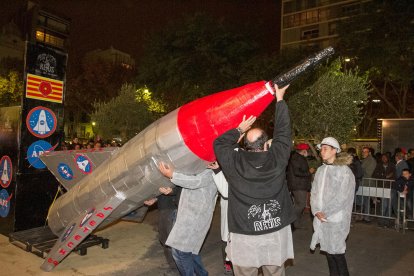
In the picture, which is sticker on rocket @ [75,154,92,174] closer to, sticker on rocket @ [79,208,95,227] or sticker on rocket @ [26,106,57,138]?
sticker on rocket @ [79,208,95,227]

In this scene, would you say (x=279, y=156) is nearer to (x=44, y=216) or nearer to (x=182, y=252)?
(x=182, y=252)

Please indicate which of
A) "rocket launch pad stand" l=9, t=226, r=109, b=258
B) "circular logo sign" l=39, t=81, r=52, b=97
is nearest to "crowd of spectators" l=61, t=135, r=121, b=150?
"circular logo sign" l=39, t=81, r=52, b=97

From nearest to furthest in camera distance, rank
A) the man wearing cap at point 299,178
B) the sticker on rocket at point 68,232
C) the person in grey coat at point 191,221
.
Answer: the person in grey coat at point 191,221, the sticker on rocket at point 68,232, the man wearing cap at point 299,178

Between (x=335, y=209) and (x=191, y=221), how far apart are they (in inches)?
71.2

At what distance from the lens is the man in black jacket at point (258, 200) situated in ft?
9.43

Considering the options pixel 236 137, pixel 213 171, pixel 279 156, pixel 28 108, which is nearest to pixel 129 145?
pixel 213 171

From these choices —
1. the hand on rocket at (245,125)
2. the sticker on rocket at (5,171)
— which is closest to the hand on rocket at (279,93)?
the hand on rocket at (245,125)

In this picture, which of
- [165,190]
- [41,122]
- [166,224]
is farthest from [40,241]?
[165,190]

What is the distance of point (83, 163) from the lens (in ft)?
18.1

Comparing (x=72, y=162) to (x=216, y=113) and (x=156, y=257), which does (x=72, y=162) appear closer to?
(x=156, y=257)

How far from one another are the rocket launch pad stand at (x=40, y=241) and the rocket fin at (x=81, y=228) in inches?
21.4

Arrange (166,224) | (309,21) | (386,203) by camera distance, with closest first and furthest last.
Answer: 1. (166,224)
2. (386,203)
3. (309,21)

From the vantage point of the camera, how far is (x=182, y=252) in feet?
13.0

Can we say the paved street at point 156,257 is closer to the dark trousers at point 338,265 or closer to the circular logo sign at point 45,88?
the dark trousers at point 338,265
